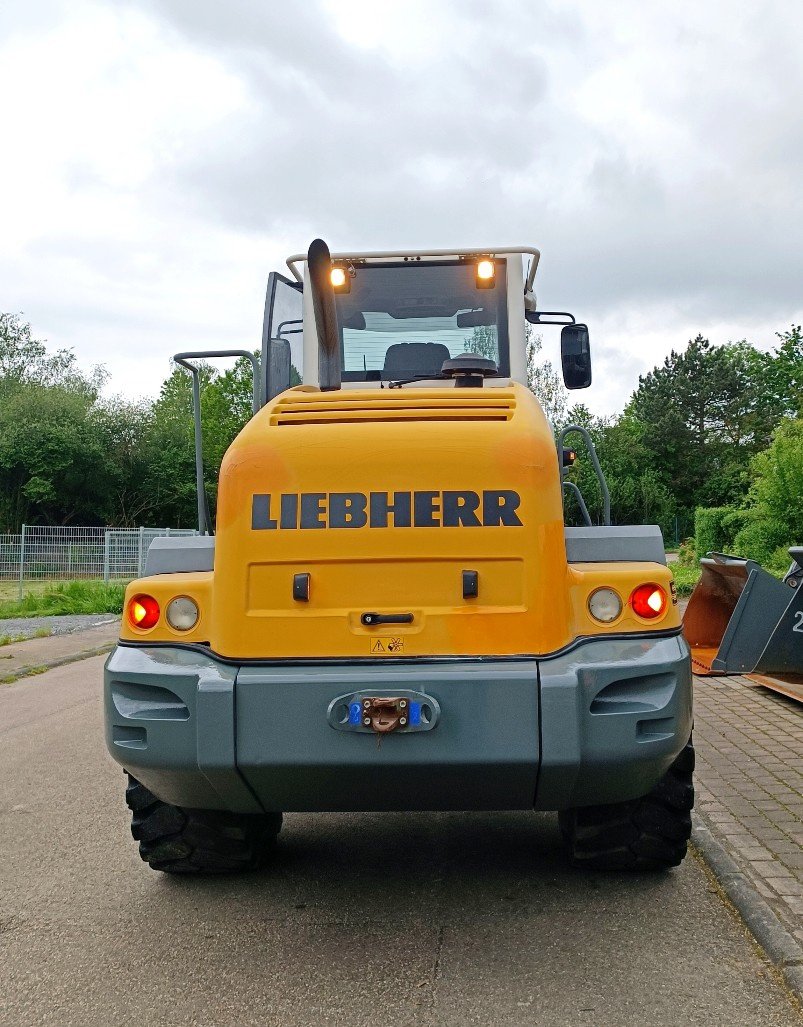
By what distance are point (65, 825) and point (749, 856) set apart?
11.1ft

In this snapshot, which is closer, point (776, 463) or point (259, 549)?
point (259, 549)

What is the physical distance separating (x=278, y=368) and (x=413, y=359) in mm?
754

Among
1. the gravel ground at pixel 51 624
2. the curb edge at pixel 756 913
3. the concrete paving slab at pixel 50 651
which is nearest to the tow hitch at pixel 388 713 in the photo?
the curb edge at pixel 756 913

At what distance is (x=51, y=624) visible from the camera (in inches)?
745

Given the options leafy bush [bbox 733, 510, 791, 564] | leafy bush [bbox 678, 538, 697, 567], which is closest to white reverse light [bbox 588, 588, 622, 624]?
leafy bush [bbox 733, 510, 791, 564]

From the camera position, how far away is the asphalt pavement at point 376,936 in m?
3.29

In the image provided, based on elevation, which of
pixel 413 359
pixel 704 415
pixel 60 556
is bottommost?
pixel 60 556

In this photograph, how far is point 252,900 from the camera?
430cm

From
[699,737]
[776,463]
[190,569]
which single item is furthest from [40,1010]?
[776,463]

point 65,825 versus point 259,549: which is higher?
point 259,549

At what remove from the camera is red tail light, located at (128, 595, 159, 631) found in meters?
3.89

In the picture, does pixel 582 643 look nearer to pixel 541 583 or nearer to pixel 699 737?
pixel 541 583

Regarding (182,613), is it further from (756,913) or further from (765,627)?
(765,627)

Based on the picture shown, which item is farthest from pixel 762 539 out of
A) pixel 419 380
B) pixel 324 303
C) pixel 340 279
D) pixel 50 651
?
pixel 324 303
